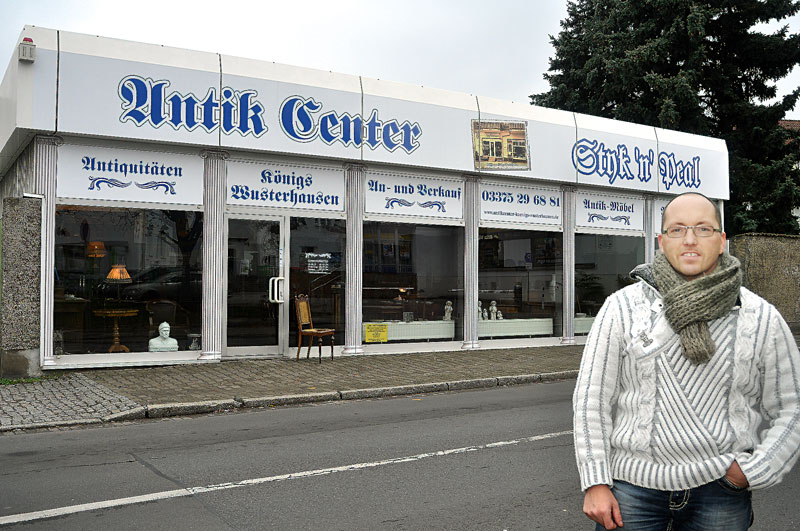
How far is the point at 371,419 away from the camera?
8.50 meters

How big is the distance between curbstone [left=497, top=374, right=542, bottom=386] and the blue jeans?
364 inches

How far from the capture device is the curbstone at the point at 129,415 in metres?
8.38

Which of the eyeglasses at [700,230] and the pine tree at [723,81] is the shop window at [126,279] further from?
the pine tree at [723,81]

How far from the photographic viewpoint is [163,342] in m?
12.3

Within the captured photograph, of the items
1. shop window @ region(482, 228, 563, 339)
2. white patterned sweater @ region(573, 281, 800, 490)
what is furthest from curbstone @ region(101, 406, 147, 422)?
shop window @ region(482, 228, 563, 339)

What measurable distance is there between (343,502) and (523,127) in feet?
40.0

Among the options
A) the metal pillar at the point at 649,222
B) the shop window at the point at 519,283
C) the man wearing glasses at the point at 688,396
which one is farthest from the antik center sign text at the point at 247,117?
the man wearing glasses at the point at 688,396

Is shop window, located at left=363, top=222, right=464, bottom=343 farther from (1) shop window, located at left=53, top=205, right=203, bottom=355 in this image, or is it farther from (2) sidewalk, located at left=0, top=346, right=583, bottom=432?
(1) shop window, located at left=53, top=205, right=203, bottom=355

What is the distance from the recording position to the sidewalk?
28.7 ft

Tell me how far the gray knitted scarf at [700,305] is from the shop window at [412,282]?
12.0 m

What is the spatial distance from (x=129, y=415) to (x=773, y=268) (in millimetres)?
18923

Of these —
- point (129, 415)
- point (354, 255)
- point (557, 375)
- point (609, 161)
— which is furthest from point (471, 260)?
point (129, 415)

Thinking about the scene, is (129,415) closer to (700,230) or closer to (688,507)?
(688,507)

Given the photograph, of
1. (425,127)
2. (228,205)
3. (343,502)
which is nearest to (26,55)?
(228,205)
